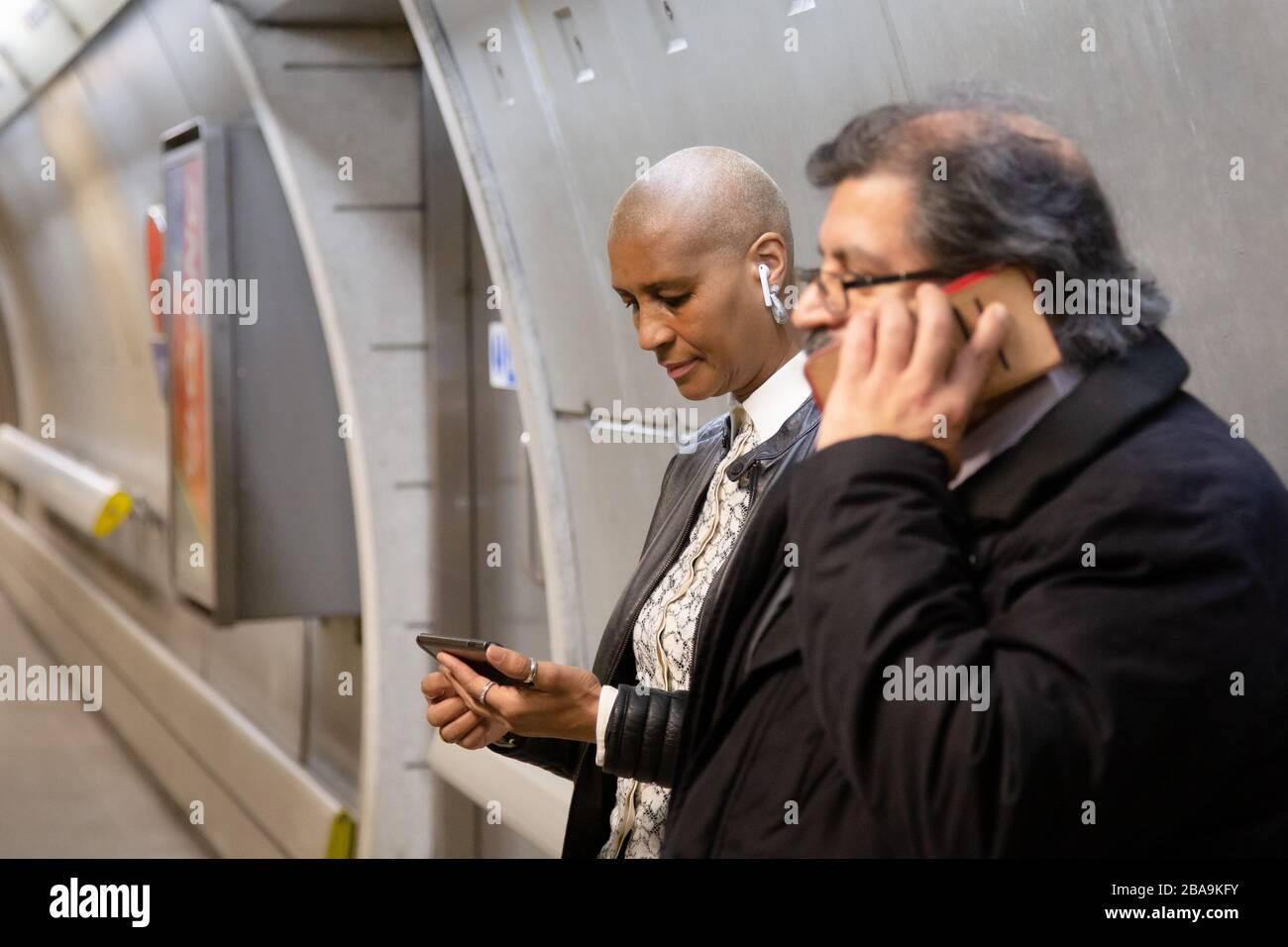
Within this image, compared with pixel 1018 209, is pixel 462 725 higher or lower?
lower

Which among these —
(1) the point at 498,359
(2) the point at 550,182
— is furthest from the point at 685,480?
(1) the point at 498,359

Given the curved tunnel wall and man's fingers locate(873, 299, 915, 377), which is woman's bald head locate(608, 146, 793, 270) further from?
man's fingers locate(873, 299, 915, 377)

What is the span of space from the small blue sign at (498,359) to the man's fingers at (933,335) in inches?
149

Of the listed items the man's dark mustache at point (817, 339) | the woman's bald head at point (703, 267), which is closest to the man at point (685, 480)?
the woman's bald head at point (703, 267)

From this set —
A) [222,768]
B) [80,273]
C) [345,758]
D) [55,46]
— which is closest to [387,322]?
[345,758]

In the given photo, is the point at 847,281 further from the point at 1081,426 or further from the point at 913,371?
the point at 1081,426

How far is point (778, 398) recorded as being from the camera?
193 centimetres

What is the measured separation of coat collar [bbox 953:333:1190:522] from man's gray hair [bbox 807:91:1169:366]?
3 cm

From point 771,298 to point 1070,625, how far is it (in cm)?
81

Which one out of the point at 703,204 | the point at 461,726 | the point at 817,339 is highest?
the point at 703,204

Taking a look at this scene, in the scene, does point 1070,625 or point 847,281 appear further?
point 847,281

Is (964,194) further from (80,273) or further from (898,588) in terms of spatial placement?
(80,273)
